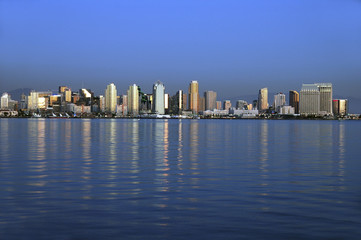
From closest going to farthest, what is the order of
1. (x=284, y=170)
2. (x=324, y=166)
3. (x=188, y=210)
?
(x=188, y=210) → (x=284, y=170) → (x=324, y=166)

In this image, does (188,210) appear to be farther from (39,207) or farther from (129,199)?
(39,207)

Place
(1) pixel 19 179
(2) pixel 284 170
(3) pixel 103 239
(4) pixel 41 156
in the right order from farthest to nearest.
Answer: (4) pixel 41 156 → (2) pixel 284 170 → (1) pixel 19 179 → (3) pixel 103 239

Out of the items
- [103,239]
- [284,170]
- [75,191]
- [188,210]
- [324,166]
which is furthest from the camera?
[324,166]

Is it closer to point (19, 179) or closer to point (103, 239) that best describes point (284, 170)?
point (19, 179)

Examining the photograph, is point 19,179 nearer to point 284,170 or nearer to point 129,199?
point 129,199

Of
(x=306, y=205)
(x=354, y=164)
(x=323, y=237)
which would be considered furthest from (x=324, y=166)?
(x=323, y=237)

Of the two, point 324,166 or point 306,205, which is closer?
point 306,205

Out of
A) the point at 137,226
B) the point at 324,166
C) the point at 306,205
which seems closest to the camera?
the point at 137,226

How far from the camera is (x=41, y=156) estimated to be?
4803cm

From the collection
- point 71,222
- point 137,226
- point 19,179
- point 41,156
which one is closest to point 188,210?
point 137,226

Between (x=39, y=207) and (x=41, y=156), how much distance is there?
28.4 meters

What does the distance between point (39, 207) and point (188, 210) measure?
711 cm

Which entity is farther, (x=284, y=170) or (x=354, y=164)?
(x=354, y=164)

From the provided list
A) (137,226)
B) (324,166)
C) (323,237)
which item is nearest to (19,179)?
(137,226)
